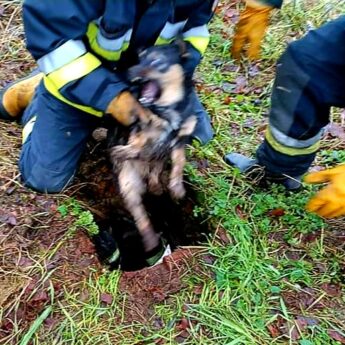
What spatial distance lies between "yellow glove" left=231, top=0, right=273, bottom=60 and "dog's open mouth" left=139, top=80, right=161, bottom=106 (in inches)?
22.8

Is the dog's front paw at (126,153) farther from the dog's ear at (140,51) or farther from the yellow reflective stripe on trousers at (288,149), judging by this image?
the yellow reflective stripe on trousers at (288,149)

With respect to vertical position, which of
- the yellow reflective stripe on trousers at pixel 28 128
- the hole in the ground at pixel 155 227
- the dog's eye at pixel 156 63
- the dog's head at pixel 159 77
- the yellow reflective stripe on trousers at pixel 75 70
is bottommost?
the hole in the ground at pixel 155 227

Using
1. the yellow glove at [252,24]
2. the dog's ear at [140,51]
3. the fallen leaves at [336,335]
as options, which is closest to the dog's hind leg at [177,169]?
the dog's ear at [140,51]

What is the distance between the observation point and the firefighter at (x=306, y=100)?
2441 millimetres

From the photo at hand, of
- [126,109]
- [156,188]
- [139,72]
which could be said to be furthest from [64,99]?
[139,72]

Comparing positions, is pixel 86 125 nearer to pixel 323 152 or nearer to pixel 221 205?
pixel 221 205

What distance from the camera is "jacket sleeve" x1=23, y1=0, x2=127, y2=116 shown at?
2.24 m

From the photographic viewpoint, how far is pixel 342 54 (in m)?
2.43

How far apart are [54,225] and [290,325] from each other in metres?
0.89

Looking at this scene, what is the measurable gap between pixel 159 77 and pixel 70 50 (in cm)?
43

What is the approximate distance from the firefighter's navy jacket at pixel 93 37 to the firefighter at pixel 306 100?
0.38m

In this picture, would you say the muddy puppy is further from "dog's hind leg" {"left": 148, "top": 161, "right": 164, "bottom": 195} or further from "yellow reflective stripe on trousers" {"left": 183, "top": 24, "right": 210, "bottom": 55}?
"yellow reflective stripe on trousers" {"left": 183, "top": 24, "right": 210, "bottom": 55}

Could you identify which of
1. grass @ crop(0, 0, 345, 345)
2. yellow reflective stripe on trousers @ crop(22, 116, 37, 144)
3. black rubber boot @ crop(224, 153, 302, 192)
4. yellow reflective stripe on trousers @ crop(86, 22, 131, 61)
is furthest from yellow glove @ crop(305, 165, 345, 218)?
yellow reflective stripe on trousers @ crop(22, 116, 37, 144)

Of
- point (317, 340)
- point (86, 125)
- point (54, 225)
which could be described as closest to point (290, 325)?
point (317, 340)
